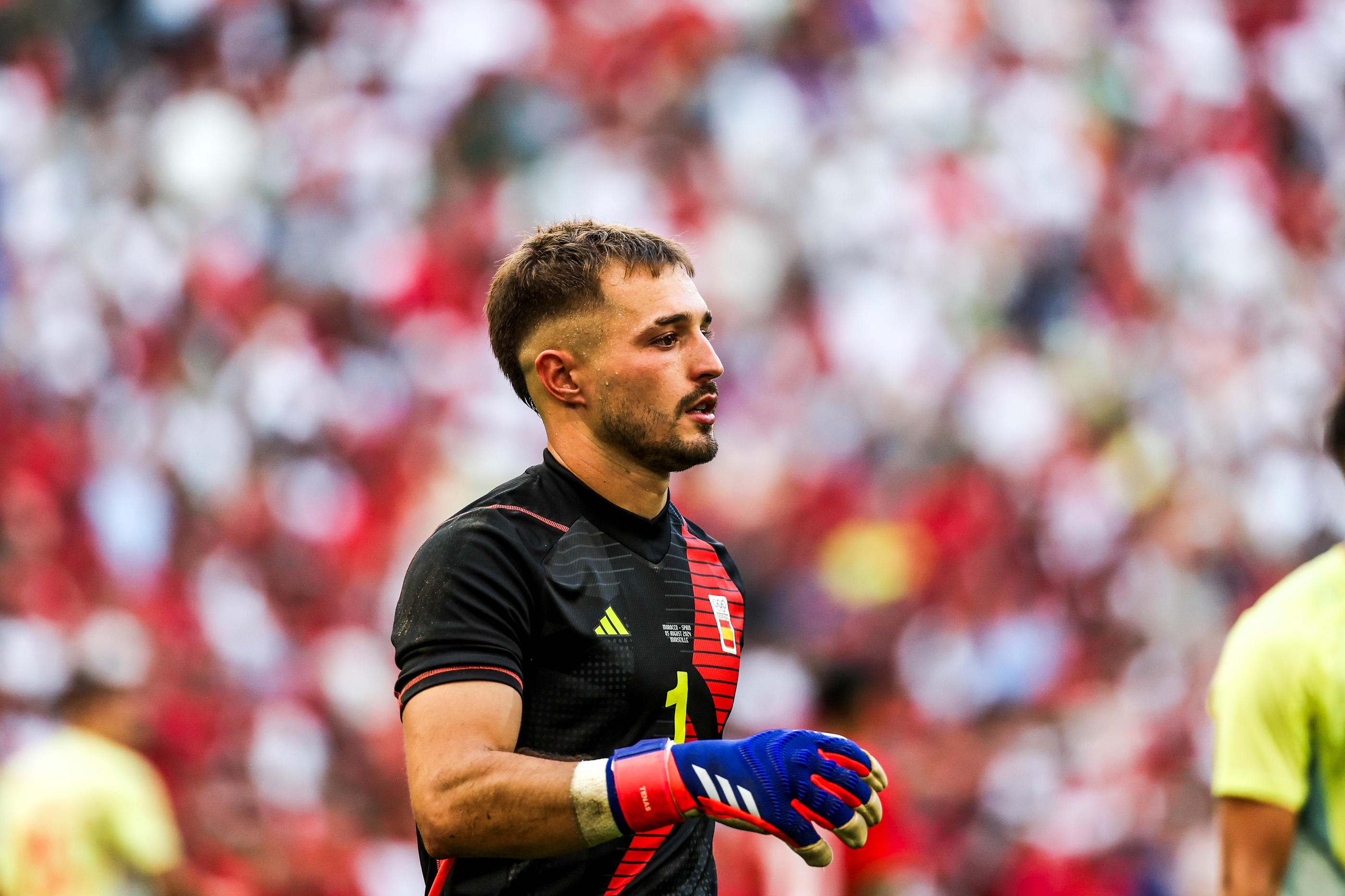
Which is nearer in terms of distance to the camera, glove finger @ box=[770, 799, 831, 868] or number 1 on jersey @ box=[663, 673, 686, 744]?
glove finger @ box=[770, 799, 831, 868]

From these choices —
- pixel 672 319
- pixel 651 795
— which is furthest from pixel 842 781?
pixel 672 319

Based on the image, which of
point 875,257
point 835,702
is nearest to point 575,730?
point 835,702

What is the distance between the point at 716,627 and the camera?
7.48 ft

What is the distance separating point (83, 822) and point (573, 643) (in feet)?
11.6

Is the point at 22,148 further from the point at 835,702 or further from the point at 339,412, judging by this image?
the point at 835,702

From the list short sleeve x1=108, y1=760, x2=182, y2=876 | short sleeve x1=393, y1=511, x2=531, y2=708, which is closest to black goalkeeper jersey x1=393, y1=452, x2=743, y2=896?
short sleeve x1=393, y1=511, x2=531, y2=708

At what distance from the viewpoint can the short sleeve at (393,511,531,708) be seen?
6.19 ft

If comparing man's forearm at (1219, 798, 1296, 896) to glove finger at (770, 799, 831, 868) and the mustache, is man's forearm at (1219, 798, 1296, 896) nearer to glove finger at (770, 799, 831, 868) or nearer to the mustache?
glove finger at (770, 799, 831, 868)

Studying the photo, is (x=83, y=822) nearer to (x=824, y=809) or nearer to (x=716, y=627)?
(x=716, y=627)

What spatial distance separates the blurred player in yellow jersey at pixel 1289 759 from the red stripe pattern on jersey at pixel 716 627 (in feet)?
2.91

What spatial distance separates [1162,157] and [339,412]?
Answer: 579 cm

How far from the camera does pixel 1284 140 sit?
9.69 metres

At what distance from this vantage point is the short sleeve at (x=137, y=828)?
4816 mm

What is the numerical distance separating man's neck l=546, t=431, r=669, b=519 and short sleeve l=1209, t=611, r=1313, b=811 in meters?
1.09
